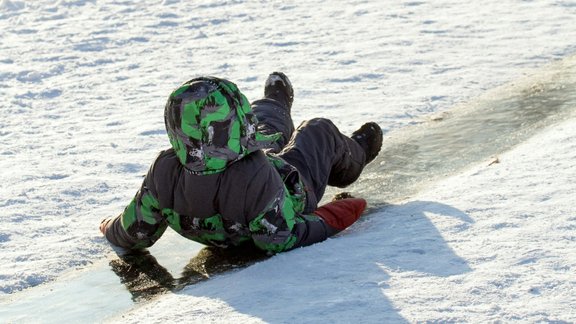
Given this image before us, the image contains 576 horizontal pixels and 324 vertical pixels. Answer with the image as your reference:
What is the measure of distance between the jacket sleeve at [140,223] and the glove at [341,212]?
0.72 meters

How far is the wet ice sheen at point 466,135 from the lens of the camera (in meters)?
5.42

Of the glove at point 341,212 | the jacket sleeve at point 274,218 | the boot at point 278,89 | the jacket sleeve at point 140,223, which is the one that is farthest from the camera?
the boot at point 278,89

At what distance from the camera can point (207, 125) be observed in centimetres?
409

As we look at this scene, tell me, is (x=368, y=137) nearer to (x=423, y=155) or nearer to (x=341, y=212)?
(x=423, y=155)

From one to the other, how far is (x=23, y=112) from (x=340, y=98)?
2321 mm

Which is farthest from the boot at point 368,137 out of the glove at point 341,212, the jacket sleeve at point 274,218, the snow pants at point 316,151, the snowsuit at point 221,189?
the jacket sleeve at point 274,218

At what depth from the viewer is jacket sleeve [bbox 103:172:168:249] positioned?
435 cm

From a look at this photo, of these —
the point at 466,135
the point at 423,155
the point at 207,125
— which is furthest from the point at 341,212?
the point at 466,135

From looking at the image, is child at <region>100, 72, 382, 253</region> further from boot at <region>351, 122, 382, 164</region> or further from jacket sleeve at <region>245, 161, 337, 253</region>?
boot at <region>351, 122, 382, 164</region>

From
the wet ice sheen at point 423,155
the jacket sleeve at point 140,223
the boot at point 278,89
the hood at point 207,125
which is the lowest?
the wet ice sheen at point 423,155

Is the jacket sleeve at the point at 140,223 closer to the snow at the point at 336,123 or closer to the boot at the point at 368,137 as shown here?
the snow at the point at 336,123

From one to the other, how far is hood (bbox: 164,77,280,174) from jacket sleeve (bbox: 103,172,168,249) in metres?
0.29

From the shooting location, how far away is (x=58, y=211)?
527 cm

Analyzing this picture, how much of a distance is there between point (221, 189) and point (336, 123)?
8.50 feet
